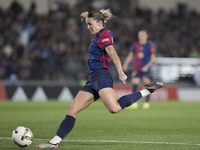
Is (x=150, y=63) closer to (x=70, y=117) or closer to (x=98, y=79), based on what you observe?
(x=98, y=79)

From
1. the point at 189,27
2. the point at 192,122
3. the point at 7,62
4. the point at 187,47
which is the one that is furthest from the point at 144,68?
the point at 189,27

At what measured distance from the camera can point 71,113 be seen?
6.09m

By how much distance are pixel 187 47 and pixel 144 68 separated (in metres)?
12.7

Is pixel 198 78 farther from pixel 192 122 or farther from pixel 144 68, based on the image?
pixel 192 122

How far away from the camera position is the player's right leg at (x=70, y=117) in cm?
591

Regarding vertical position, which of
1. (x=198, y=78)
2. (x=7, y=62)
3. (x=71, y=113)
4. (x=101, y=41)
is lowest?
(x=198, y=78)

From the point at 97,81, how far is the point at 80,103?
406 millimetres

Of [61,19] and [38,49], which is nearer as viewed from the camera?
[38,49]

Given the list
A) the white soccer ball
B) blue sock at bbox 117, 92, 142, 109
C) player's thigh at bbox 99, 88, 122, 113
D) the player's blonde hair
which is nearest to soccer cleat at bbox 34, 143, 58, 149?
the white soccer ball

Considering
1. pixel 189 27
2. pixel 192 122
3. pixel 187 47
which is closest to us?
pixel 192 122

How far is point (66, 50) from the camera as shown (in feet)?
68.7

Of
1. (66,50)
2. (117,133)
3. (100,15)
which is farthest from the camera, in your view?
(66,50)

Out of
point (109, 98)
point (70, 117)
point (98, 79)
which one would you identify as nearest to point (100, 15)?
point (98, 79)

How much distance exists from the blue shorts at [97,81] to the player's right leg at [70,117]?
9 centimetres
